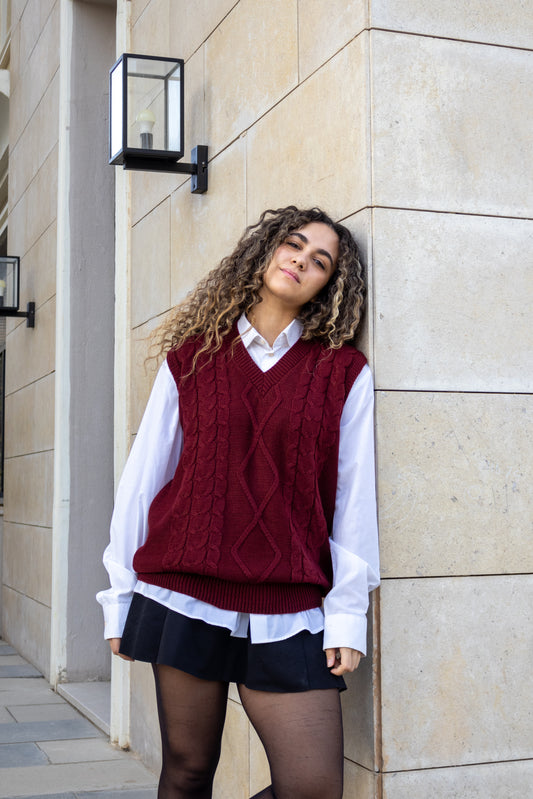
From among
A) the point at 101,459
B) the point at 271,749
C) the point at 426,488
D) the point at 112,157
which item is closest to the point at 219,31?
the point at 112,157

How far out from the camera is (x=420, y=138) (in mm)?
2666

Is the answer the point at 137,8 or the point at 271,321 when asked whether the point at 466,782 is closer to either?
the point at 271,321

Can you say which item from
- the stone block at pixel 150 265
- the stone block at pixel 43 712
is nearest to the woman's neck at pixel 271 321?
the stone block at pixel 150 265

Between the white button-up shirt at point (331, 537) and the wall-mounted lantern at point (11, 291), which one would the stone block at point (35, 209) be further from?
the white button-up shirt at point (331, 537)

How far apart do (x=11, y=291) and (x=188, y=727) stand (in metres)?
5.63

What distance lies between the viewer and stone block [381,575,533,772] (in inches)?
100

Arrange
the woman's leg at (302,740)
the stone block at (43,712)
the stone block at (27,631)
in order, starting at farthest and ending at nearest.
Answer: the stone block at (27,631) < the stone block at (43,712) < the woman's leg at (302,740)

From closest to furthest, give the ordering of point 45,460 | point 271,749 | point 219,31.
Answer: point 271,749 < point 219,31 < point 45,460

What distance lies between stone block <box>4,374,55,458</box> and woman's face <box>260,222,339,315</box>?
4.23 metres

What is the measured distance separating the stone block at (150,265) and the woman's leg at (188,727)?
2.16 metres

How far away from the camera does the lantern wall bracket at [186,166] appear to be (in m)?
3.86

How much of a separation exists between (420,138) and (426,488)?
3.08 feet

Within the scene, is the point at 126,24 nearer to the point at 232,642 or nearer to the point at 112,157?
the point at 112,157

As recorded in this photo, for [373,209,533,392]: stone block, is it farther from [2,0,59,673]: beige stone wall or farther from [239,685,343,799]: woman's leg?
[2,0,59,673]: beige stone wall
